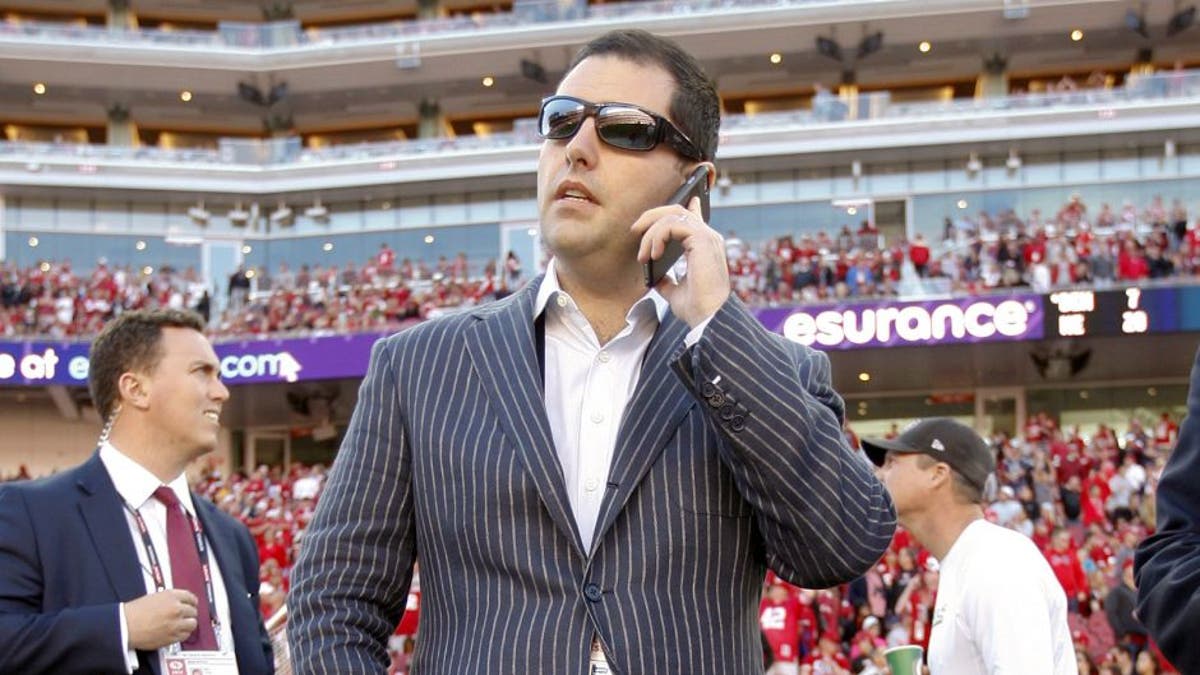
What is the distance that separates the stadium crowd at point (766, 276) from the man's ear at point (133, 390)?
2190cm

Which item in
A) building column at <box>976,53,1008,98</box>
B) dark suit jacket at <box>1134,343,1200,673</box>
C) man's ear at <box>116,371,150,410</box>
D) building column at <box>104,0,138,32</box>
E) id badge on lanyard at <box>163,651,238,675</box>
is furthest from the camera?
building column at <box>104,0,138,32</box>

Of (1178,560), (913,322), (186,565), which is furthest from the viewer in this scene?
(913,322)

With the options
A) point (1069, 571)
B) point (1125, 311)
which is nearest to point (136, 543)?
point (1069, 571)

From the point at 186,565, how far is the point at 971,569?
84.3 inches

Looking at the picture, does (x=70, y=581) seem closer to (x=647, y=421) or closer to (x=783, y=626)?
(x=647, y=421)

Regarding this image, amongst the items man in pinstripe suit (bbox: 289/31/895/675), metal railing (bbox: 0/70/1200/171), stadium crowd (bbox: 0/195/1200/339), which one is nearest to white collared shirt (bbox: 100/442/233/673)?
man in pinstripe suit (bbox: 289/31/895/675)

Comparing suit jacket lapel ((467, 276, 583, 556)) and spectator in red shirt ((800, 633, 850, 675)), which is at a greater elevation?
suit jacket lapel ((467, 276, 583, 556))

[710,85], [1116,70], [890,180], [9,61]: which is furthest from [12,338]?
[710,85]

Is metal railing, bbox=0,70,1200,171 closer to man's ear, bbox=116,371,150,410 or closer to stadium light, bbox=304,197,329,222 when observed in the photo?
stadium light, bbox=304,197,329,222

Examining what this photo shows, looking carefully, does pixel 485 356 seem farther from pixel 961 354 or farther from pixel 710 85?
pixel 961 354

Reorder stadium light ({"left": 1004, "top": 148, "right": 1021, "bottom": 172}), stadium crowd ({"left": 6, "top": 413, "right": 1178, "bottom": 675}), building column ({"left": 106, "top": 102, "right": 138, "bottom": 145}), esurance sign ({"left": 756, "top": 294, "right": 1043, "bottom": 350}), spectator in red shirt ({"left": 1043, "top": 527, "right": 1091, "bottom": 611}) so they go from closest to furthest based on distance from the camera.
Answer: stadium crowd ({"left": 6, "top": 413, "right": 1178, "bottom": 675}) < spectator in red shirt ({"left": 1043, "top": 527, "right": 1091, "bottom": 611}) < esurance sign ({"left": 756, "top": 294, "right": 1043, "bottom": 350}) < stadium light ({"left": 1004, "top": 148, "right": 1021, "bottom": 172}) < building column ({"left": 106, "top": 102, "right": 138, "bottom": 145})

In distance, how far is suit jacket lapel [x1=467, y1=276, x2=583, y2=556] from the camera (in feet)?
8.18

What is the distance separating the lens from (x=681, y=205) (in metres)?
2.67

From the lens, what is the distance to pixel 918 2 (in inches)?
1297
